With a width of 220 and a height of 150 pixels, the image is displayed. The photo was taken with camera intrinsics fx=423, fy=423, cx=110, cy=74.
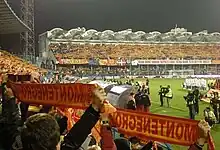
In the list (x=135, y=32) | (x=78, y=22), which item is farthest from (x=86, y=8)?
(x=135, y=32)

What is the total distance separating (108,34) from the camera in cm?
10144

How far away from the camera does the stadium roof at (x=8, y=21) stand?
45.3m

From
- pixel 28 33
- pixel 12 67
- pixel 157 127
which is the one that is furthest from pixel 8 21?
pixel 157 127

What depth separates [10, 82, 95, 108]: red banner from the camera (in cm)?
389

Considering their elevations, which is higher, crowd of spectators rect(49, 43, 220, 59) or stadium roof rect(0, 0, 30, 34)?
stadium roof rect(0, 0, 30, 34)

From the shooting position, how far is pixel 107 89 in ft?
37.9

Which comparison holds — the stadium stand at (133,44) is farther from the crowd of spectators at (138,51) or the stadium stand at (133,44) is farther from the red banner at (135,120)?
the red banner at (135,120)

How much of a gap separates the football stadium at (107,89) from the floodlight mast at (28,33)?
0.15 metres

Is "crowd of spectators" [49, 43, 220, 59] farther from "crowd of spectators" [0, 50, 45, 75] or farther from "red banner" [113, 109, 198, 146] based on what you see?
"red banner" [113, 109, 198, 146]

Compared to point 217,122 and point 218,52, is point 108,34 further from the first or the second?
point 217,122

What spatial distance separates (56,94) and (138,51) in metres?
94.9

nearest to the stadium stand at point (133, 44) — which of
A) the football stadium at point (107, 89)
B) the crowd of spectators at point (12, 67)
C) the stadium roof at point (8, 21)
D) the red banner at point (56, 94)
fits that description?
the football stadium at point (107, 89)

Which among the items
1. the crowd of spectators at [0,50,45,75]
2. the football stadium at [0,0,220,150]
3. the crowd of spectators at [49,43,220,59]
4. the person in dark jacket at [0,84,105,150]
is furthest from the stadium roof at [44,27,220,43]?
the person in dark jacket at [0,84,105,150]

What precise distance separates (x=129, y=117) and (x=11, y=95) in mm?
1429
